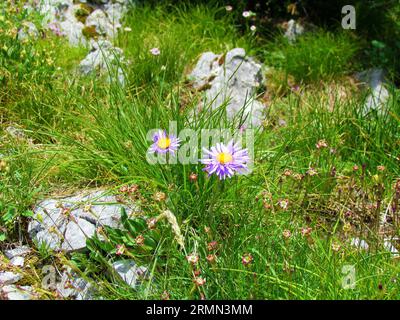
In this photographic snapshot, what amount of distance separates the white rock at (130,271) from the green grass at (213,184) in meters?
0.05

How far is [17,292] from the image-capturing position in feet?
9.30

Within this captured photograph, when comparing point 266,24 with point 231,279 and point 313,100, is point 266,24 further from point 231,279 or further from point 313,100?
point 231,279

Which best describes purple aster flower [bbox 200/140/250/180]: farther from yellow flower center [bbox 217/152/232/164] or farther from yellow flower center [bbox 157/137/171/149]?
yellow flower center [bbox 157/137/171/149]

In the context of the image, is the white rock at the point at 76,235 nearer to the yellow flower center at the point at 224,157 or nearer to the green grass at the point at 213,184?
the green grass at the point at 213,184

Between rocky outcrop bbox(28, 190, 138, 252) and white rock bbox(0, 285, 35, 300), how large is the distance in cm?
27

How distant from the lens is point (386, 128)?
3801 millimetres

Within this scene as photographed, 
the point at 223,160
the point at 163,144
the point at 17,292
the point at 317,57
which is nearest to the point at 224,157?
the point at 223,160

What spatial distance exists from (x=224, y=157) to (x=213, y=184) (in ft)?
1.31

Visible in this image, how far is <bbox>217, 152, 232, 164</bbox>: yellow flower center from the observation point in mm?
2572

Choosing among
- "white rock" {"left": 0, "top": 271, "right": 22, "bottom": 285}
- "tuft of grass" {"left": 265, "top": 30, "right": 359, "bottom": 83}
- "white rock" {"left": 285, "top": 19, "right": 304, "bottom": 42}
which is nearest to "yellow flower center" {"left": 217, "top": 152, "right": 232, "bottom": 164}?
"white rock" {"left": 0, "top": 271, "right": 22, "bottom": 285}

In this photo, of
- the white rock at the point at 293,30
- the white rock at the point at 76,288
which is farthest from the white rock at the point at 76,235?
the white rock at the point at 293,30

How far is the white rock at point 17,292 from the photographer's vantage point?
2.71 metres

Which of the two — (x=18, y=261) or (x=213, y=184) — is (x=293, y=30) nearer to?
(x=213, y=184)
